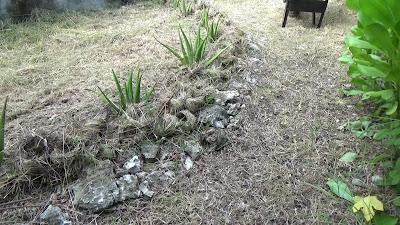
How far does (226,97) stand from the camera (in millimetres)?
2355

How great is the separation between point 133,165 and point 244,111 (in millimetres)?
825

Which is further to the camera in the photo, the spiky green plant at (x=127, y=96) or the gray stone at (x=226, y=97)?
the gray stone at (x=226, y=97)

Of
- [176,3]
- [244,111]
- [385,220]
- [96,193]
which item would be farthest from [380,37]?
[176,3]

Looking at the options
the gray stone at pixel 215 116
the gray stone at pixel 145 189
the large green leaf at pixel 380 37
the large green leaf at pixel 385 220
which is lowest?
the gray stone at pixel 145 189

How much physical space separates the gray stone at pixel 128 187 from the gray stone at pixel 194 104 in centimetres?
63

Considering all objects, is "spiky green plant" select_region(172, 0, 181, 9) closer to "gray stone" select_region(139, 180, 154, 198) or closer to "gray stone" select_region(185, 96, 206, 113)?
"gray stone" select_region(185, 96, 206, 113)

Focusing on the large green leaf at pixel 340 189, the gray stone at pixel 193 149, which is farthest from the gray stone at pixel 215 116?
the large green leaf at pixel 340 189

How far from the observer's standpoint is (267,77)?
2.72 m

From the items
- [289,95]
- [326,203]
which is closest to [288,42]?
[289,95]

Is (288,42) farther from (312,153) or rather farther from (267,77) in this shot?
(312,153)

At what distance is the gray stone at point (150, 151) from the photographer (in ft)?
6.25

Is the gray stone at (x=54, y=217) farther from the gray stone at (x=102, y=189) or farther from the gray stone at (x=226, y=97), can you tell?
the gray stone at (x=226, y=97)

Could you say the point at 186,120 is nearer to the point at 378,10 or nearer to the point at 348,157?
the point at 348,157

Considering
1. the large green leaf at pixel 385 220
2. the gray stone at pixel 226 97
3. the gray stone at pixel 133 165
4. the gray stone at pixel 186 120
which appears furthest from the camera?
the gray stone at pixel 226 97
